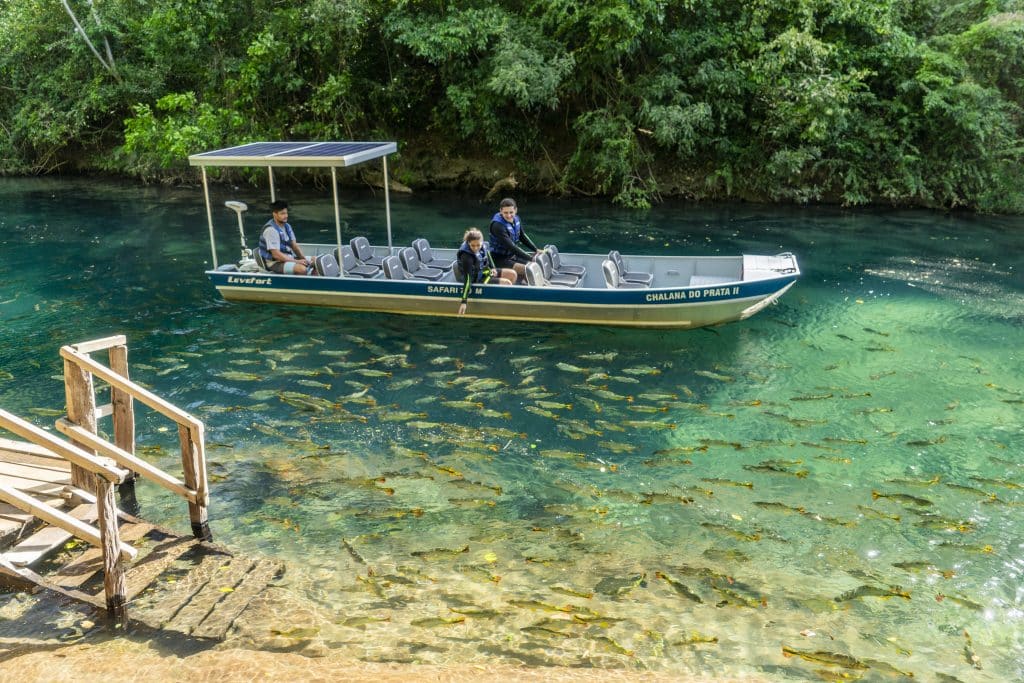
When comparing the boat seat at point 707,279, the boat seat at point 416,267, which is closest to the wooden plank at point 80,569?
the boat seat at point 416,267

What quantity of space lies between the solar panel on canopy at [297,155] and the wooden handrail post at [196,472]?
745 centimetres

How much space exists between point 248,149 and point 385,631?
11902 mm

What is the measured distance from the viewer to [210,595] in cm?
671

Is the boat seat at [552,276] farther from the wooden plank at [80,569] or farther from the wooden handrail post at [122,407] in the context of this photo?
the wooden plank at [80,569]

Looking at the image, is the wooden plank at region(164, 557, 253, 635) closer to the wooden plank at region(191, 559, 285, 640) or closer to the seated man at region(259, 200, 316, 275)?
the wooden plank at region(191, 559, 285, 640)

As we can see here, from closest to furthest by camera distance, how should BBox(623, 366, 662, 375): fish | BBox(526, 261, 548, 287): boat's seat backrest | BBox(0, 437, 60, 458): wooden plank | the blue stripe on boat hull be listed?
1. BBox(0, 437, 60, 458): wooden plank
2. BBox(623, 366, 662, 375): fish
3. the blue stripe on boat hull
4. BBox(526, 261, 548, 287): boat's seat backrest

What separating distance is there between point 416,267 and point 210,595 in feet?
32.4

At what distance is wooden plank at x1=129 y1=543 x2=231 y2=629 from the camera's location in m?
6.39

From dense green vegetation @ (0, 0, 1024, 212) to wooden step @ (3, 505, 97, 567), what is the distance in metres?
18.3

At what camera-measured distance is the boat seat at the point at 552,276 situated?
1488 centimetres

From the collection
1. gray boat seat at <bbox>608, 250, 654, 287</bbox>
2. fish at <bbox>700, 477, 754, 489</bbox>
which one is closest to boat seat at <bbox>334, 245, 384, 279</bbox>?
gray boat seat at <bbox>608, 250, 654, 287</bbox>

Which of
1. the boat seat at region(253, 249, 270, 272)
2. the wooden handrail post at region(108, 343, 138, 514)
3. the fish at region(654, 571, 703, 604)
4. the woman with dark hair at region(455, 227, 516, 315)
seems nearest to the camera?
the fish at region(654, 571, 703, 604)

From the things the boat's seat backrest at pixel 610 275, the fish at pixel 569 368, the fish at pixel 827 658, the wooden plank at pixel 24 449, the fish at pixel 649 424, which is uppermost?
the boat's seat backrest at pixel 610 275

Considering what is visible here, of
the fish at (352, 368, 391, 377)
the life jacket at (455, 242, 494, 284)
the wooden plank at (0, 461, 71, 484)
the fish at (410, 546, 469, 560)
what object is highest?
the life jacket at (455, 242, 494, 284)
